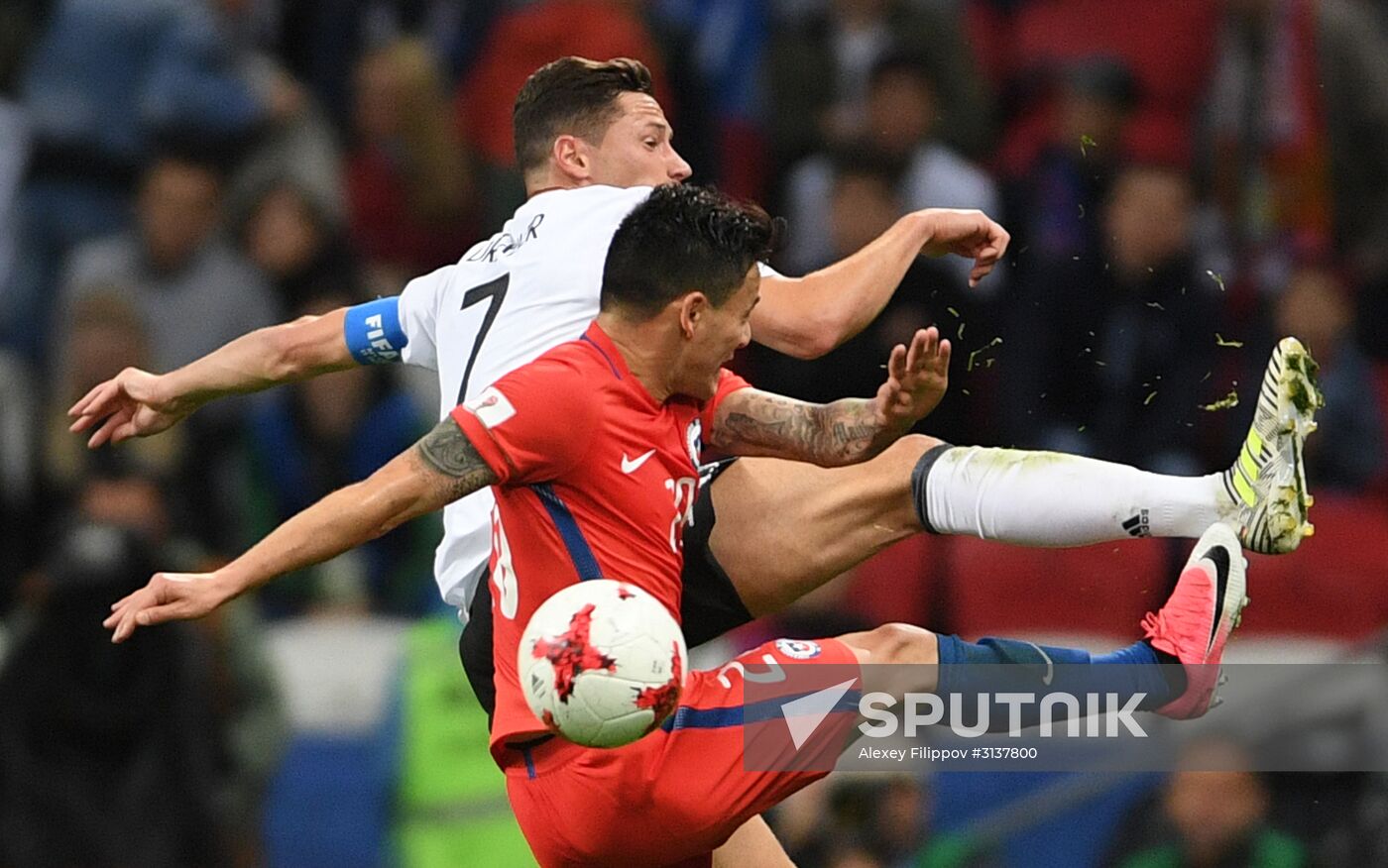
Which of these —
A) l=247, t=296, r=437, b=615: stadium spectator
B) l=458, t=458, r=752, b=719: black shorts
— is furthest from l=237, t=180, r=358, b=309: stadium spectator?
l=458, t=458, r=752, b=719: black shorts

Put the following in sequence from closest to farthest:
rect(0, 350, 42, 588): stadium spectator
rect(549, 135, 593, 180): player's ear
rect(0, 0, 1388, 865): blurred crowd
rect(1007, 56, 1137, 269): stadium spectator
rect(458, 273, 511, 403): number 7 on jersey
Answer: rect(458, 273, 511, 403): number 7 on jersey, rect(549, 135, 593, 180): player's ear, rect(0, 0, 1388, 865): blurred crowd, rect(1007, 56, 1137, 269): stadium spectator, rect(0, 350, 42, 588): stadium spectator

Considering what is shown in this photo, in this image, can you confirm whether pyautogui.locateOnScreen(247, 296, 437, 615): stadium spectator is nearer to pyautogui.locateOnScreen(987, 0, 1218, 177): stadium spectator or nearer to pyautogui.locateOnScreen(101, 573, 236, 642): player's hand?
pyautogui.locateOnScreen(987, 0, 1218, 177): stadium spectator

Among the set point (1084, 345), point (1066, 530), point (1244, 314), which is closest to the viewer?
point (1066, 530)

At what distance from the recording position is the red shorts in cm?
628

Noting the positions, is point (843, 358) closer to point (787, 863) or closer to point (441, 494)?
point (787, 863)

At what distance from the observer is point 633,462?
6.32 m

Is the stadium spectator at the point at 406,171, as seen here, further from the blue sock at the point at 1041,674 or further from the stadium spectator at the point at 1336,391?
the blue sock at the point at 1041,674

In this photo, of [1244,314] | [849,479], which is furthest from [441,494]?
[1244,314]

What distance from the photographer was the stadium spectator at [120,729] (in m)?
9.86

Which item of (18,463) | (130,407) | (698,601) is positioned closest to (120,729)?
(18,463)

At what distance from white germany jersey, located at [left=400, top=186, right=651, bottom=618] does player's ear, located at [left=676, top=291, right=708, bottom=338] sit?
1.39ft

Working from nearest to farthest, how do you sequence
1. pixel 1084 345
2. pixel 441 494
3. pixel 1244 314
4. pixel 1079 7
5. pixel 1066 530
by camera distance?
pixel 441 494 → pixel 1066 530 → pixel 1084 345 → pixel 1244 314 → pixel 1079 7

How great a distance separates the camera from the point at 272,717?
33.5ft

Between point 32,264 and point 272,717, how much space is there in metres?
2.75
